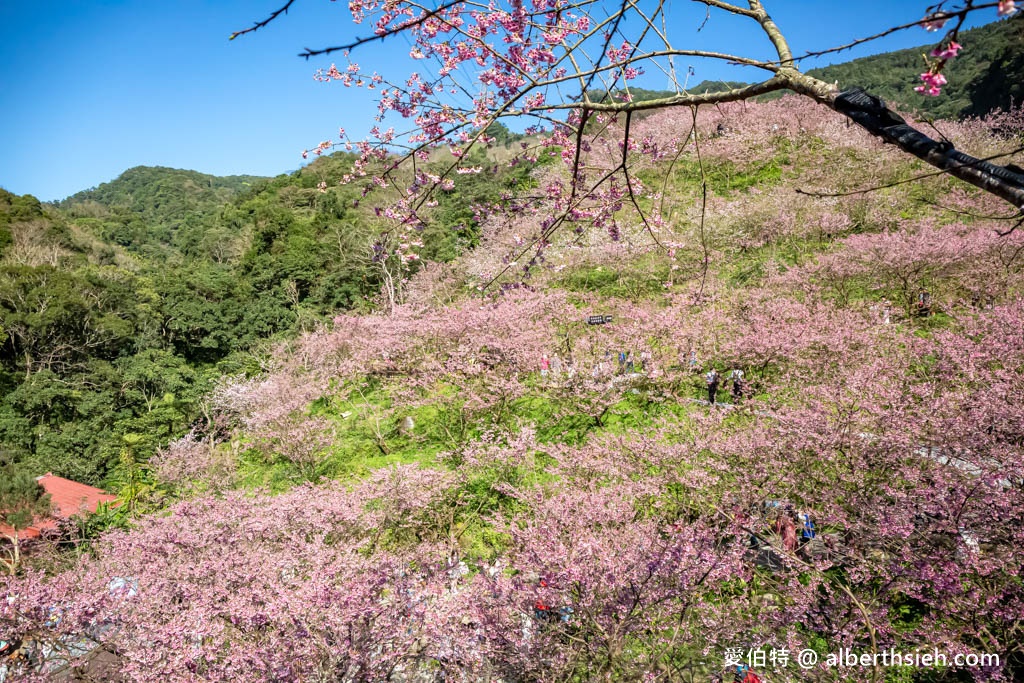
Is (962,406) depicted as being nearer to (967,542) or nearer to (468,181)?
(967,542)

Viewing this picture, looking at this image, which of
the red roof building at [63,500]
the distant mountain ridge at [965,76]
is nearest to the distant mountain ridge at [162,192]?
the red roof building at [63,500]

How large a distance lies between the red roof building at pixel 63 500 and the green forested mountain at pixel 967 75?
2615 cm

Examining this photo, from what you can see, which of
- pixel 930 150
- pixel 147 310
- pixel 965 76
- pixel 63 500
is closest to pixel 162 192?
pixel 147 310

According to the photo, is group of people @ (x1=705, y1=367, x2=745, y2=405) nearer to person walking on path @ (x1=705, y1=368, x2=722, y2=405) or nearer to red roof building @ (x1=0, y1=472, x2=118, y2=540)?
person walking on path @ (x1=705, y1=368, x2=722, y2=405)

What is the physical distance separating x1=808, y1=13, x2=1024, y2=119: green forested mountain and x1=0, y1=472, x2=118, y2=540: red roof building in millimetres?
26147

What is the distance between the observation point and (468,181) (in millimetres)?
30453

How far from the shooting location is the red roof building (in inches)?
393

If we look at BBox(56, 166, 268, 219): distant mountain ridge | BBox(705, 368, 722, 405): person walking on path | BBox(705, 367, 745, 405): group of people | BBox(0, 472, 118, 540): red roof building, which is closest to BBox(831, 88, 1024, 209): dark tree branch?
BBox(705, 367, 745, 405): group of people

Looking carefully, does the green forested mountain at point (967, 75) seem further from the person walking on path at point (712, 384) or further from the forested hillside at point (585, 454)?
the person walking on path at point (712, 384)

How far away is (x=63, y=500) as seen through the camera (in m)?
13.5

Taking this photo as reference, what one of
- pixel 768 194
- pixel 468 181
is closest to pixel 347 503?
pixel 768 194

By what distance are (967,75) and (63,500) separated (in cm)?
6858

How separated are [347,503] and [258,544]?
1113 millimetres

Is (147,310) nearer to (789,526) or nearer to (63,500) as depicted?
(63,500)
